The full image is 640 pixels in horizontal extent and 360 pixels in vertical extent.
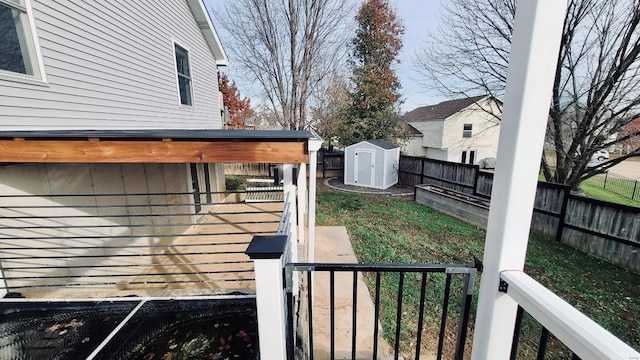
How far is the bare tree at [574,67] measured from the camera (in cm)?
659

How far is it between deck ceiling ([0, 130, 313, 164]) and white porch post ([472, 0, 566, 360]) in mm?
1508

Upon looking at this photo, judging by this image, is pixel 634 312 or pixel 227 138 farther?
pixel 634 312

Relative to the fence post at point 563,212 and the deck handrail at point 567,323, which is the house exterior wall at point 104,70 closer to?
the deck handrail at point 567,323

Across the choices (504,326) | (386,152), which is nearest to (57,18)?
(504,326)

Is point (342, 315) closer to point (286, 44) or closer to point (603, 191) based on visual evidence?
point (286, 44)

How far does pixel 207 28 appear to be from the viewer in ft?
25.4

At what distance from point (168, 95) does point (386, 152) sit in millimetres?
8878

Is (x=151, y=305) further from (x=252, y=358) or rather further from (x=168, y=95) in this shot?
(x=168, y=95)

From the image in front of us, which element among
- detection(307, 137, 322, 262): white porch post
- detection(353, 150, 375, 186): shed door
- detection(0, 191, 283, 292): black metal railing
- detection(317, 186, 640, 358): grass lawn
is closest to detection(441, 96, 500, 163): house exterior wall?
detection(353, 150, 375, 186): shed door

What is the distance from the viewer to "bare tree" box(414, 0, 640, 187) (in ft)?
21.6

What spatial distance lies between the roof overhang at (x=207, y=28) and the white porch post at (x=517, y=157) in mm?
8041

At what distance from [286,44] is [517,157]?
44.4 ft

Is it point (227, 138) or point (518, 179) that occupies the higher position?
point (227, 138)

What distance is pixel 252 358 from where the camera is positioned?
223cm
